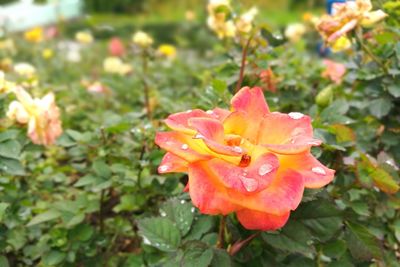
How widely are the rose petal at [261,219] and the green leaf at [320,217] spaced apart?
162 mm

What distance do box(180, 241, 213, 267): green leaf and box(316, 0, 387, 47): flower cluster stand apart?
51cm

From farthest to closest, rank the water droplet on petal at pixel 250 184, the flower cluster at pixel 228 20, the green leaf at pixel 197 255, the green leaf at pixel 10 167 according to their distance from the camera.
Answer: the flower cluster at pixel 228 20 → the green leaf at pixel 10 167 → the green leaf at pixel 197 255 → the water droplet on petal at pixel 250 184

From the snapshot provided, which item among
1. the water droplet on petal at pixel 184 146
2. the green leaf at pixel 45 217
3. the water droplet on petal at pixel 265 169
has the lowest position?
the green leaf at pixel 45 217

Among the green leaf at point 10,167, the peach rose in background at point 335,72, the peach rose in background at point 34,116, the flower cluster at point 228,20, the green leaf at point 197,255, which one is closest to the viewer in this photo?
the green leaf at point 197,255

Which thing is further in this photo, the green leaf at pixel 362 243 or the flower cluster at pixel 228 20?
the flower cluster at pixel 228 20

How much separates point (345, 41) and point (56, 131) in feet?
2.26

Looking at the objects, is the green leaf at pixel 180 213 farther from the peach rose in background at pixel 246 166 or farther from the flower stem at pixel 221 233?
the peach rose in background at pixel 246 166

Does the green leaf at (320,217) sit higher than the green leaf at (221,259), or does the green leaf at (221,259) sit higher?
the green leaf at (320,217)

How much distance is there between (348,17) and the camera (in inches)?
44.7

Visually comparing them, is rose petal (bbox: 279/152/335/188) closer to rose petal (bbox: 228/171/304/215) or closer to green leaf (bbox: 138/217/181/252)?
rose petal (bbox: 228/171/304/215)

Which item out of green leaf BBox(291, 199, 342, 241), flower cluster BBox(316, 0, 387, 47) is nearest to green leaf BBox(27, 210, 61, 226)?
green leaf BBox(291, 199, 342, 241)

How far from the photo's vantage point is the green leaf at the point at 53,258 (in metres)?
1.03

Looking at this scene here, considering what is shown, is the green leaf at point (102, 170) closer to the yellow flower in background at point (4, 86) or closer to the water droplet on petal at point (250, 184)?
the yellow flower in background at point (4, 86)

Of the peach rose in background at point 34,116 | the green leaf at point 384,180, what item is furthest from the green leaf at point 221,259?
the peach rose in background at point 34,116
